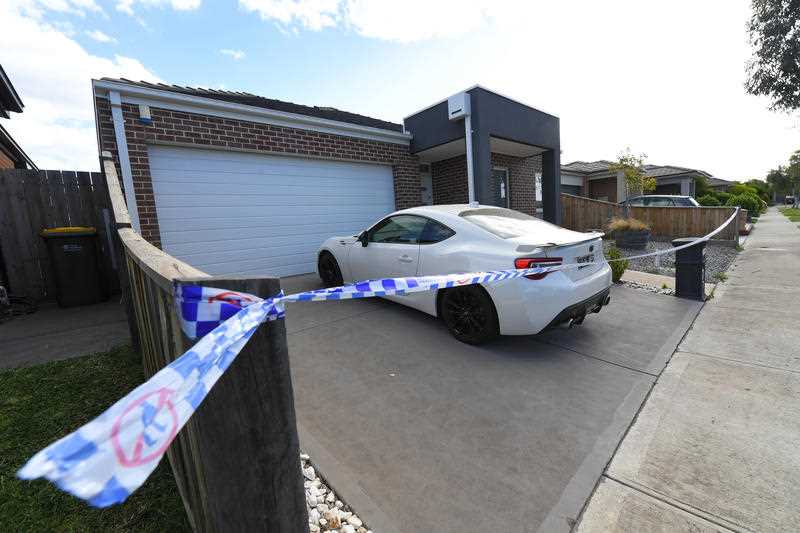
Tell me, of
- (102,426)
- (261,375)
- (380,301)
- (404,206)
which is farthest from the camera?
(404,206)

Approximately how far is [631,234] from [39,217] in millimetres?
12394

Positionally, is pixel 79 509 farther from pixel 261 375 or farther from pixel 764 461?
pixel 764 461

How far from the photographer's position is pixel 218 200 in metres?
6.27

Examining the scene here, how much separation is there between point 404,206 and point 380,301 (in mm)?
3970

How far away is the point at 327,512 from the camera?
1.86 metres

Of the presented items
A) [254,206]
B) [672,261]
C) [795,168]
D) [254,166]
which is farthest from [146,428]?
[795,168]

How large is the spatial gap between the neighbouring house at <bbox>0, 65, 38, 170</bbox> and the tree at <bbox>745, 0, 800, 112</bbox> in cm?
1930

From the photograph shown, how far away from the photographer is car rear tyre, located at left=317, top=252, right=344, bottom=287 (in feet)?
19.0

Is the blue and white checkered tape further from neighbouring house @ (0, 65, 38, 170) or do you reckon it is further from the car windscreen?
neighbouring house @ (0, 65, 38, 170)

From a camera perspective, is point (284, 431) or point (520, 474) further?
point (520, 474)

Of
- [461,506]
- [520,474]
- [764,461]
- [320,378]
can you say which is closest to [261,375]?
[461,506]

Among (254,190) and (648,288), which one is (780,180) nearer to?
(648,288)

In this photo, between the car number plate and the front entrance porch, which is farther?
the front entrance porch

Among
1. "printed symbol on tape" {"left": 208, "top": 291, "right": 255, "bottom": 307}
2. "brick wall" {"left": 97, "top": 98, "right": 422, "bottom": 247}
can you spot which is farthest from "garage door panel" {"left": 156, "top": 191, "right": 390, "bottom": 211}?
"printed symbol on tape" {"left": 208, "top": 291, "right": 255, "bottom": 307}
